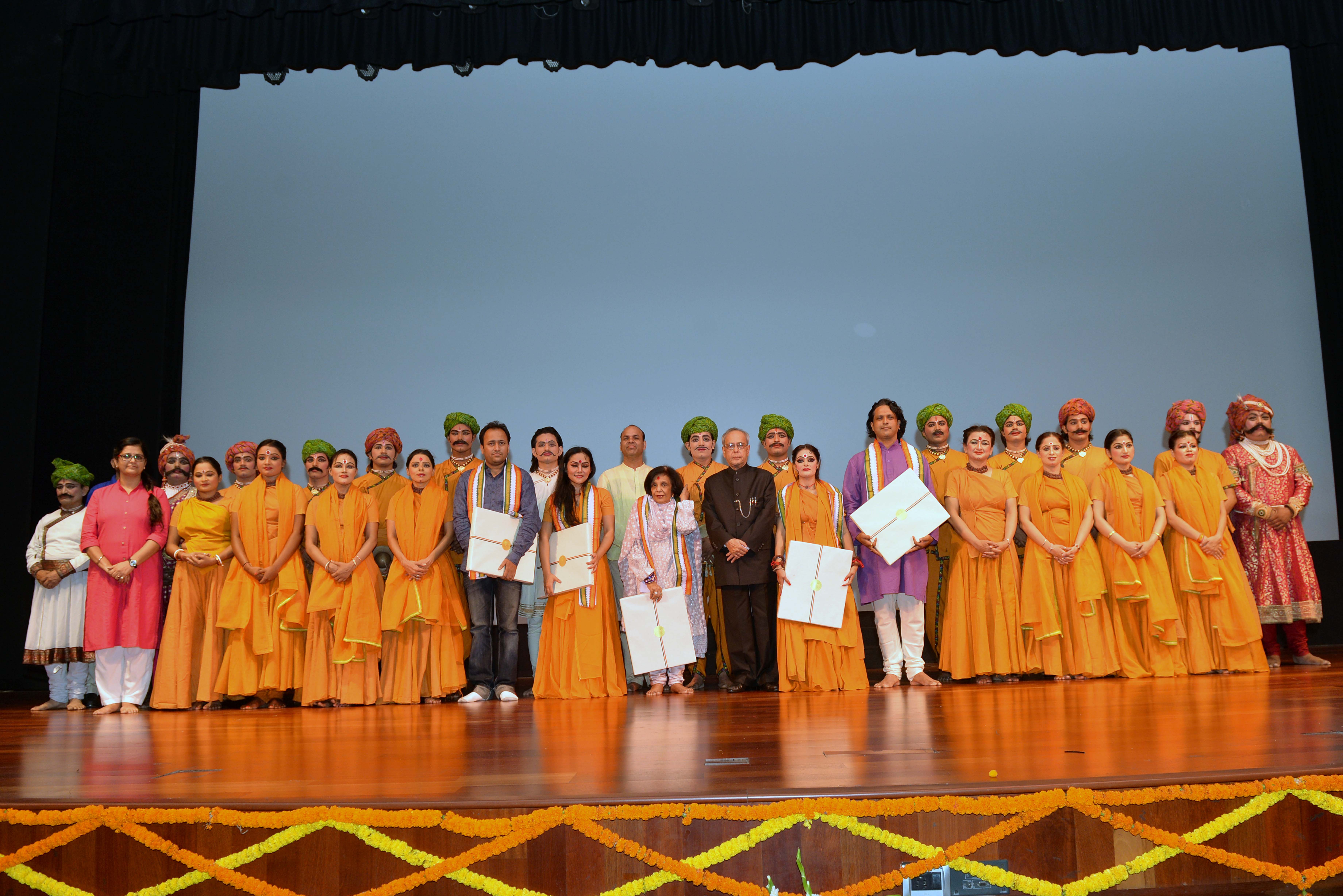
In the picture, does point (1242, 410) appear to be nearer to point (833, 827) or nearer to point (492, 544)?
point (492, 544)

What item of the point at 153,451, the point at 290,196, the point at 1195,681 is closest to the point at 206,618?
the point at 153,451

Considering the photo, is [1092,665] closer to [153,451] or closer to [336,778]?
[336,778]

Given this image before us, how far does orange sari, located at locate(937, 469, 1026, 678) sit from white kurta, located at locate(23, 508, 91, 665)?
4.22 meters

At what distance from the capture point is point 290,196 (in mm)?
6004

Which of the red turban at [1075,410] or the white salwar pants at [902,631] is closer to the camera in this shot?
the white salwar pants at [902,631]

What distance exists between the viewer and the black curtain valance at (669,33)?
5074 millimetres

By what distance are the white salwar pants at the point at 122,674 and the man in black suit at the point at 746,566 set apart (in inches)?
110

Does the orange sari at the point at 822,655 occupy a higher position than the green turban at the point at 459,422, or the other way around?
the green turban at the point at 459,422

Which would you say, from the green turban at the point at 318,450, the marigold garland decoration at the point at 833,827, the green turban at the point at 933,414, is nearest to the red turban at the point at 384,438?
the green turban at the point at 318,450

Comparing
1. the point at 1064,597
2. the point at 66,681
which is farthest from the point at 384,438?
the point at 1064,597

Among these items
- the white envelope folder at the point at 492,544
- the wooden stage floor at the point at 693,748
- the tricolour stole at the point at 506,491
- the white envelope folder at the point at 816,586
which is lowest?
the wooden stage floor at the point at 693,748

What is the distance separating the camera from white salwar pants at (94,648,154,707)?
4.66m

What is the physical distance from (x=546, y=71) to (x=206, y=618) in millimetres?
3814

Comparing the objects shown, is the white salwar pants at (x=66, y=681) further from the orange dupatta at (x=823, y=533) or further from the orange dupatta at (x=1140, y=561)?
the orange dupatta at (x=1140, y=561)
